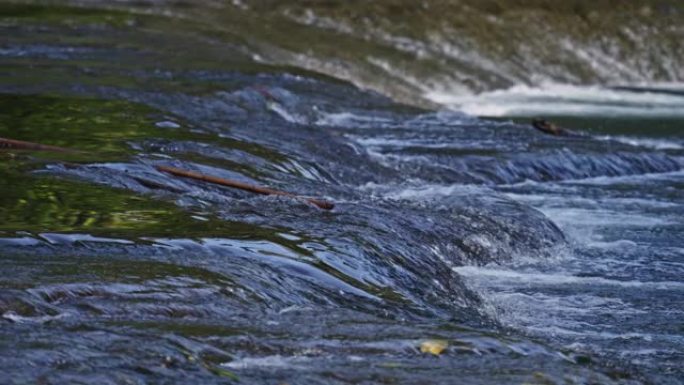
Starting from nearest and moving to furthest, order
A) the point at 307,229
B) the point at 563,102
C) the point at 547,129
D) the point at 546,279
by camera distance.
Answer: the point at 307,229 → the point at 546,279 → the point at 547,129 → the point at 563,102

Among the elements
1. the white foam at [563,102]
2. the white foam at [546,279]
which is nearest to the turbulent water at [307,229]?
the white foam at [546,279]

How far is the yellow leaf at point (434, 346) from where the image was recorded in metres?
6.22

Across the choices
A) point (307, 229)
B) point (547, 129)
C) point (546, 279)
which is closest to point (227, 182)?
point (307, 229)

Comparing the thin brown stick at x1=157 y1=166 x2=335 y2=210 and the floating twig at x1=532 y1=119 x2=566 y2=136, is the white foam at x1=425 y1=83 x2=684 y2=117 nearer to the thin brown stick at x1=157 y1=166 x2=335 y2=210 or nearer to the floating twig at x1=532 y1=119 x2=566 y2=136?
the floating twig at x1=532 y1=119 x2=566 y2=136

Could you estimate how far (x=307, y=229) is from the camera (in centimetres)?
872

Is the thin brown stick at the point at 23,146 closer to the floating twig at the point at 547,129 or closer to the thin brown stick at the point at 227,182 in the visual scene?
the thin brown stick at the point at 227,182

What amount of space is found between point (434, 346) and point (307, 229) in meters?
2.55

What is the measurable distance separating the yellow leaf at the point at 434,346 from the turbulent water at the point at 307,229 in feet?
0.10

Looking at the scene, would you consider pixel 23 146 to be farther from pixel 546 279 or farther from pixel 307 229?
pixel 546 279

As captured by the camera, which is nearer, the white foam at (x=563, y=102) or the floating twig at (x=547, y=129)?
the floating twig at (x=547, y=129)

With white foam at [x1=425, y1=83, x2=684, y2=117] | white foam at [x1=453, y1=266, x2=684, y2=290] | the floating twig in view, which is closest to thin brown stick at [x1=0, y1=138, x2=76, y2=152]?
white foam at [x1=453, y1=266, x2=684, y2=290]

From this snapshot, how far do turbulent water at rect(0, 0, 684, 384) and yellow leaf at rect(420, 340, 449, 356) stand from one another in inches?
1.2

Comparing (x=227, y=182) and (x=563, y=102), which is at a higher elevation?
(x=227, y=182)

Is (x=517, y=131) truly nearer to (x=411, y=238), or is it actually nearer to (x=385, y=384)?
(x=411, y=238)
